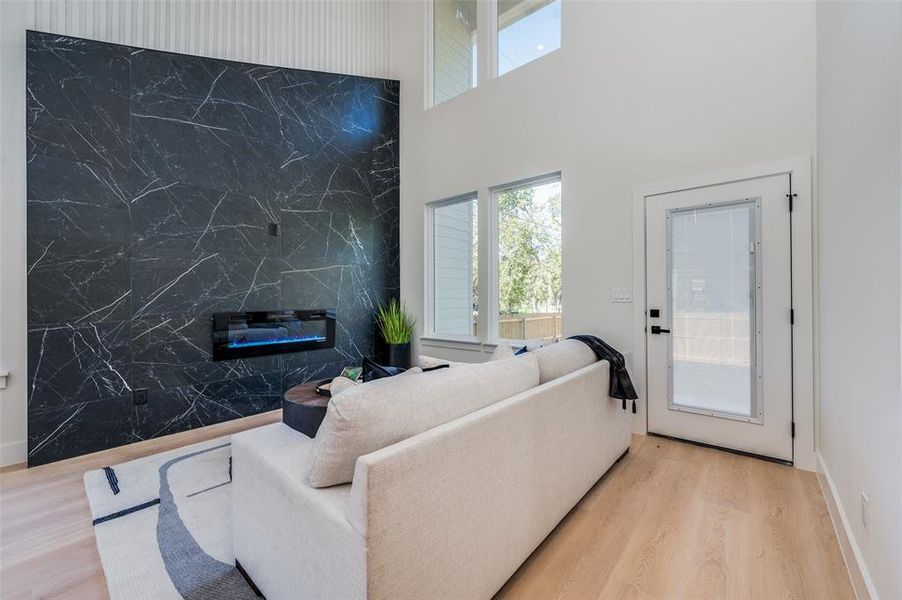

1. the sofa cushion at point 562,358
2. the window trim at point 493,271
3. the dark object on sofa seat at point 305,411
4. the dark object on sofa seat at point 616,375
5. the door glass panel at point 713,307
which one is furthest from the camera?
the window trim at point 493,271

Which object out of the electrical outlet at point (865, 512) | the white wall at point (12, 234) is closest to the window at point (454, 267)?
the electrical outlet at point (865, 512)

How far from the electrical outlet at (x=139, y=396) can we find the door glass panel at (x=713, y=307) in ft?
13.6

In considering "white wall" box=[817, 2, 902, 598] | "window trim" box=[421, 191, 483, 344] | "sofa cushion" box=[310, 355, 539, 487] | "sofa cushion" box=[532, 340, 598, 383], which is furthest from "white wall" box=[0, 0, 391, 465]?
"white wall" box=[817, 2, 902, 598]

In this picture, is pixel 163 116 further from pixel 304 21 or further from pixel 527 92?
pixel 527 92

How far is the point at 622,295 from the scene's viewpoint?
3246 mm

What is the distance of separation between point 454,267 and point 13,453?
12.8 feet

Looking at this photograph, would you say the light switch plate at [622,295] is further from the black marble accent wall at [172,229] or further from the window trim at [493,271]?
the black marble accent wall at [172,229]

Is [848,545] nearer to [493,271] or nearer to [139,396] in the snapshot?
[493,271]

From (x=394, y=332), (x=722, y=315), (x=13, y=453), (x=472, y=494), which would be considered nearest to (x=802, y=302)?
(x=722, y=315)

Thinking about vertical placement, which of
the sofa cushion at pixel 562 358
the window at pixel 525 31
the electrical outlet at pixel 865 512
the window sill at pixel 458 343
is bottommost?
the electrical outlet at pixel 865 512

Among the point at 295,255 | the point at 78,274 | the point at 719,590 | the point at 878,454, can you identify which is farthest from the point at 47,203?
the point at 878,454

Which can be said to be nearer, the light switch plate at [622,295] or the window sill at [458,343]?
the light switch plate at [622,295]

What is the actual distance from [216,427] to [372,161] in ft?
10.5

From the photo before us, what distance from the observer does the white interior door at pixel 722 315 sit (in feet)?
8.66
